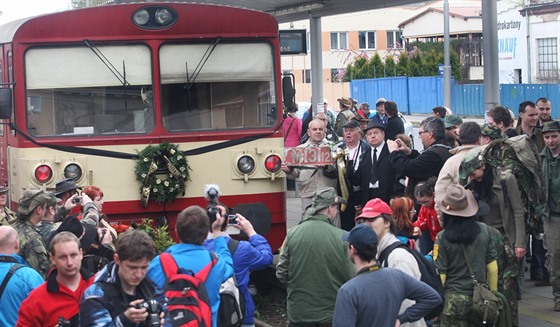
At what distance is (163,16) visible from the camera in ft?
37.0

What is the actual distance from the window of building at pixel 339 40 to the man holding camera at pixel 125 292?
254 feet

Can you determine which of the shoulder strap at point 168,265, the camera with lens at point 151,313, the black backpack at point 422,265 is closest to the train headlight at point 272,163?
the black backpack at point 422,265

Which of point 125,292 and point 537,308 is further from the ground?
point 125,292

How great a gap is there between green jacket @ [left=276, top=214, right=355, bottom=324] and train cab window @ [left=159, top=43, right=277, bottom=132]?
13.7 feet

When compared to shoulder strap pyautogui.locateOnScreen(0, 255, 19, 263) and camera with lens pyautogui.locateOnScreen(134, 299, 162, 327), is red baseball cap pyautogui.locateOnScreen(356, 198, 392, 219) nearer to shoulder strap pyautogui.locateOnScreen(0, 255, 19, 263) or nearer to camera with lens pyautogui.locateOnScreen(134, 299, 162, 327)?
camera with lens pyautogui.locateOnScreen(134, 299, 162, 327)

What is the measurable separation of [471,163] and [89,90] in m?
4.40

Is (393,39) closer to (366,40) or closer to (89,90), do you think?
(366,40)

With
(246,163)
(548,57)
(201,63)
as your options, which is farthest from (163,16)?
(548,57)

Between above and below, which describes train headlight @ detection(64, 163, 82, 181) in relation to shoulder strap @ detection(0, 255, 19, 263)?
above

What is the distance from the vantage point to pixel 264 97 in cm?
1160

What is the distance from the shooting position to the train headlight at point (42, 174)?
1077cm

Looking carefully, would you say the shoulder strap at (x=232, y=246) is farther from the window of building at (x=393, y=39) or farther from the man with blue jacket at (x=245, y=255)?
the window of building at (x=393, y=39)

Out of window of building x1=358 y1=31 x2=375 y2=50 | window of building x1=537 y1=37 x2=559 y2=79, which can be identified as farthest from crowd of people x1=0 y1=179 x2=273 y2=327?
window of building x1=358 y1=31 x2=375 y2=50

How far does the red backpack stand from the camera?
17.7 feet
